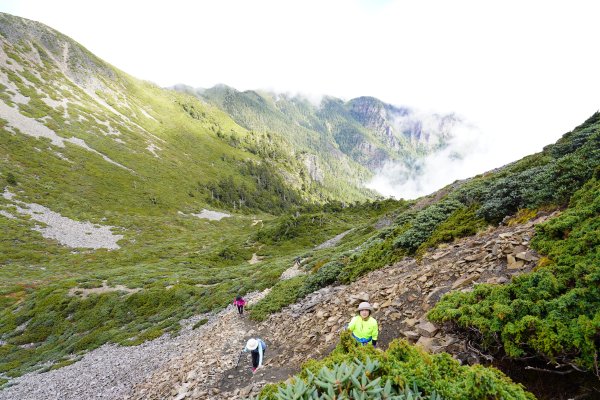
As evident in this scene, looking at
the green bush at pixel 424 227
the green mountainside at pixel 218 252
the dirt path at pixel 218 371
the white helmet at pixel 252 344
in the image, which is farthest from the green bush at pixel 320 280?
the white helmet at pixel 252 344

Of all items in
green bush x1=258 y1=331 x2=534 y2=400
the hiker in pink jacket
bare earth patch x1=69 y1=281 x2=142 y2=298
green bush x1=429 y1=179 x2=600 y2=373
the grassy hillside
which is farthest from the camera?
bare earth patch x1=69 y1=281 x2=142 y2=298

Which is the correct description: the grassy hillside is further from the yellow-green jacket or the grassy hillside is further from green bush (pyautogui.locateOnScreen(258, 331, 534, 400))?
green bush (pyautogui.locateOnScreen(258, 331, 534, 400))

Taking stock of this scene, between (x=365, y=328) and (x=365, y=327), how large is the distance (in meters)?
0.03

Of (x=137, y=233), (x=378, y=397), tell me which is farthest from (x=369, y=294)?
(x=137, y=233)

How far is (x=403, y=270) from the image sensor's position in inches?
576

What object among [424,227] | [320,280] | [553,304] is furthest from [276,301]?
[553,304]

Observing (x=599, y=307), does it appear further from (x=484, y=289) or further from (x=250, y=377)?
(x=250, y=377)

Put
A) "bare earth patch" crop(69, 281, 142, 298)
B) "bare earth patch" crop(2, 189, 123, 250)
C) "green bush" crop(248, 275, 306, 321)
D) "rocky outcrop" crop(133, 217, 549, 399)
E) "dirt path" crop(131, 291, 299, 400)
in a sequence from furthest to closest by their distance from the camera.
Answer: "bare earth patch" crop(2, 189, 123, 250) → "bare earth patch" crop(69, 281, 142, 298) → "green bush" crop(248, 275, 306, 321) → "dirt path" crop(131, 291, 299, 400) → "rocky outcrop" crop(133, 217, 549, 399)

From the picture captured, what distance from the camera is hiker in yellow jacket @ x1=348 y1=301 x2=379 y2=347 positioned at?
841 centimetres

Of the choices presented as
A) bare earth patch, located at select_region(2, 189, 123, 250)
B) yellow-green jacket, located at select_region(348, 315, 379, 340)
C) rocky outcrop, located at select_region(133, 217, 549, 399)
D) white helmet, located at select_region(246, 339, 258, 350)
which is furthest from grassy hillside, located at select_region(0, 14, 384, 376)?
yellow-green jacket, located at select_region(348, 315, 379, 340)

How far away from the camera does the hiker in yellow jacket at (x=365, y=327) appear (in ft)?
27.6

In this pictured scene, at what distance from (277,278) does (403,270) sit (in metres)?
16.8

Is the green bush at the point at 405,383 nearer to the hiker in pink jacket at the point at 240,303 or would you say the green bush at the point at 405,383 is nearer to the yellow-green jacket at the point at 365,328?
the yellow-green jacket at the point at 365,328

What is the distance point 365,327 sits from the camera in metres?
8.49
